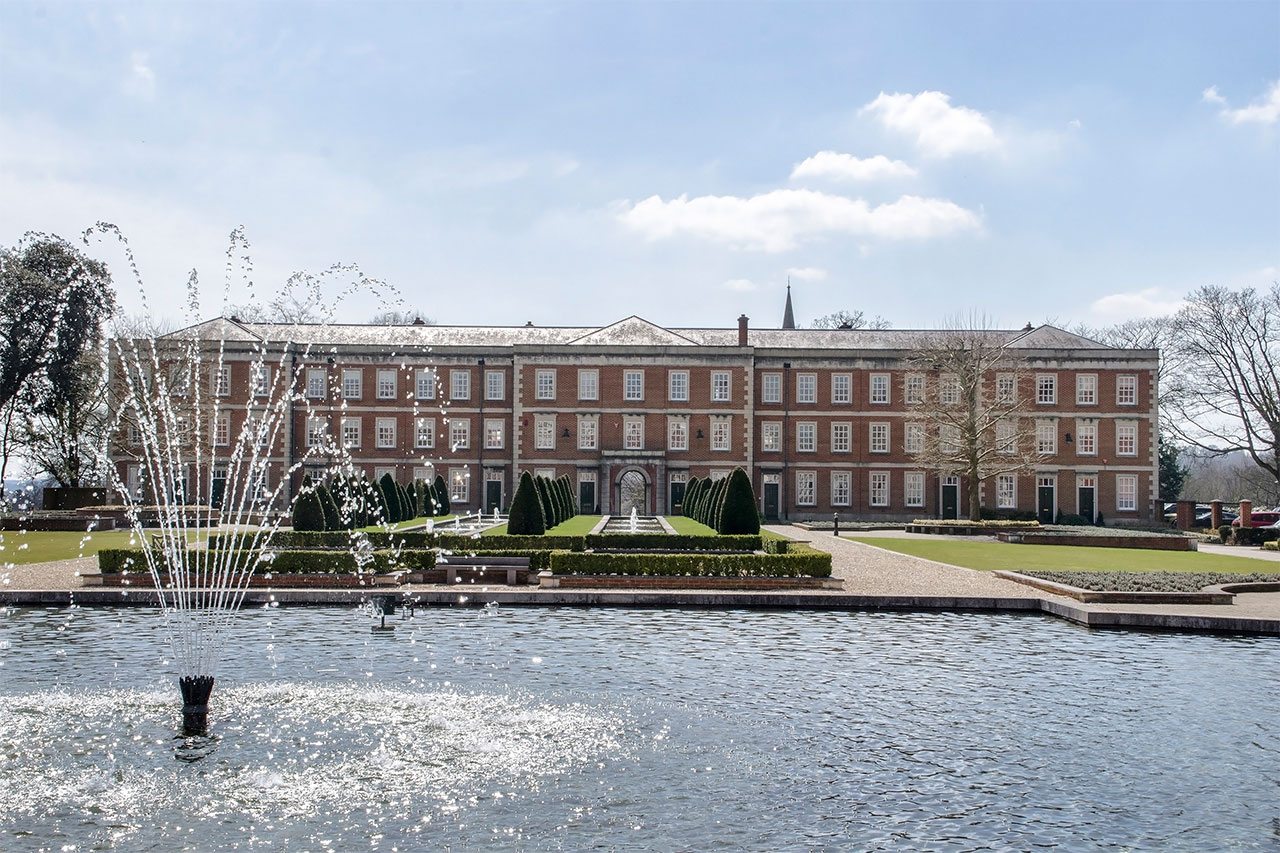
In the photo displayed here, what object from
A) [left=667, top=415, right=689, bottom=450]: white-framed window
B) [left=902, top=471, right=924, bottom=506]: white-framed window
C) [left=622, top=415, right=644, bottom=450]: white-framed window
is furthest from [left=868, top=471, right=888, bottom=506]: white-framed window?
[left=622, top=415, right=644, bottom=450]: white-framed window

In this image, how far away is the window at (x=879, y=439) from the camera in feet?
180

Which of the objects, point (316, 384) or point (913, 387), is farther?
point (316, 384)

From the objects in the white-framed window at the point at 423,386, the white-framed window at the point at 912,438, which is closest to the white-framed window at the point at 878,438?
the white-framed window at the point at 912,438

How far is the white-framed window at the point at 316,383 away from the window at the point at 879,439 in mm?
27606

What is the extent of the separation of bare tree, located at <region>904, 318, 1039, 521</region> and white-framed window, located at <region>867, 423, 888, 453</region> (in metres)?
1.21

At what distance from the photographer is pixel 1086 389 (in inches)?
2136

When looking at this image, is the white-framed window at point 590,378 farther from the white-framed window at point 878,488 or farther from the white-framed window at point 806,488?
the white-framed window at point 878,488

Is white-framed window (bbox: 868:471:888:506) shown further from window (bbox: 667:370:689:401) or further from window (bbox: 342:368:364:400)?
window (bbox: 342:368:364:400)

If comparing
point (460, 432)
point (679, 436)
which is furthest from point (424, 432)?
point (679, 436)

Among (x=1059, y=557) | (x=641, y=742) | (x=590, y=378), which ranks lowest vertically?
(x=641, y=742)

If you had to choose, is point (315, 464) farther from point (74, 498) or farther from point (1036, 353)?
point (1036, 353)

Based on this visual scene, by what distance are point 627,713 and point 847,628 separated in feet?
23.0

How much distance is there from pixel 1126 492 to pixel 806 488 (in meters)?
15.5

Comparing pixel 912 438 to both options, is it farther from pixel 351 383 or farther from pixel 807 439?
pixel 351 383
